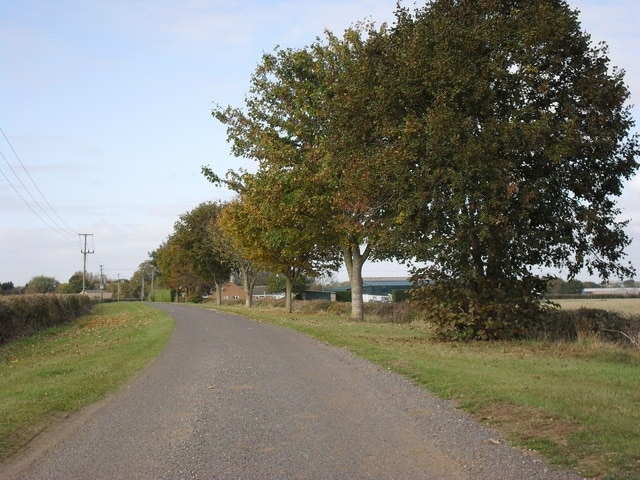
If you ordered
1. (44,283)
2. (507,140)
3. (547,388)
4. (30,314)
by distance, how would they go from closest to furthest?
(547,388)
(507,140)
(30,314)
(44,283)

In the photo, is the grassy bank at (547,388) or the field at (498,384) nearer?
the grassy bank at (547,388)

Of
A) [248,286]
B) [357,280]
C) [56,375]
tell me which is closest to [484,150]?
[56,375]

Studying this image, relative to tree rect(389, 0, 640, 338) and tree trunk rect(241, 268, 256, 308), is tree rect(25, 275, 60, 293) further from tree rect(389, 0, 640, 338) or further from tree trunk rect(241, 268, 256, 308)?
tree rect(389, 0, 640, 338)

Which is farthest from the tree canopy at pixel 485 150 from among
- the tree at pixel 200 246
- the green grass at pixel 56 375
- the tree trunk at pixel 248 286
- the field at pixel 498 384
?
the tree at pixel 200 246

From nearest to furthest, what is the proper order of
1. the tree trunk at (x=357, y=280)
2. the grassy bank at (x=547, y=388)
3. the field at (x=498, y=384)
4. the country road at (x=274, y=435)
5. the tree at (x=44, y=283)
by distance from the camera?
the country road at (x=274, y=435) → the grassy bank at (x=547, y=388) → the field at (x=498, y=384) → the tree trunk at (x=357, y=280) → the tree at (x=44, y=283)

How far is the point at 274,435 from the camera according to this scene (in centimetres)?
782

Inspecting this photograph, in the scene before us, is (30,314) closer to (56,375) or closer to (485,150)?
(56,375)

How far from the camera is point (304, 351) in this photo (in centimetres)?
1686

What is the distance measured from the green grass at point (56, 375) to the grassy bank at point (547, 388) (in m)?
5.56

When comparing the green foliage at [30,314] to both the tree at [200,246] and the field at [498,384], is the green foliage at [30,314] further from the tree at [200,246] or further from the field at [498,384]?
the tree at [200,246]

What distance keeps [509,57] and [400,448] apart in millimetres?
12438

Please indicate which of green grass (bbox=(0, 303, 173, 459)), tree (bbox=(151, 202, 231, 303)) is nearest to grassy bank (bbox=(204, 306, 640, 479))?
green grass (bbox=(0, 303, 173, 459))

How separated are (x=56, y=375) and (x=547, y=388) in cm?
987

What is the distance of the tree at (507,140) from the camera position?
52.8 ft
